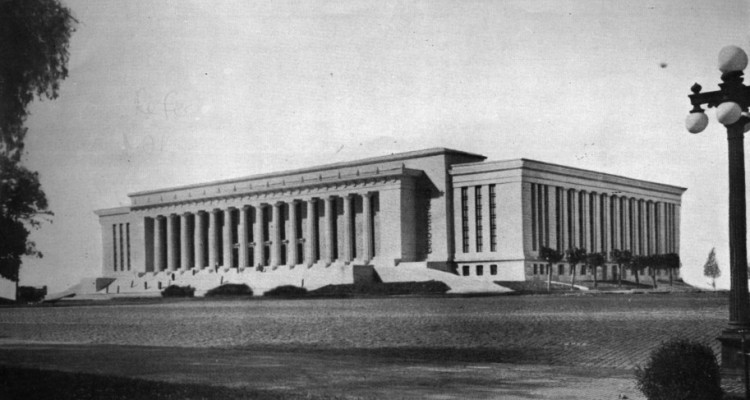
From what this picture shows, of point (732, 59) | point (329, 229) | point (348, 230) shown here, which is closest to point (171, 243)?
point (329, 229)

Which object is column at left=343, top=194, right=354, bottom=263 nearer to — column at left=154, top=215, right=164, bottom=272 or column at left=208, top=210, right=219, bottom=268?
column at left=208, top=210, right=219, bottom=268

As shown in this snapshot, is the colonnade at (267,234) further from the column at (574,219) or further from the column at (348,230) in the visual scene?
the column at (574,219)

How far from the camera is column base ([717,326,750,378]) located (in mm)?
11070

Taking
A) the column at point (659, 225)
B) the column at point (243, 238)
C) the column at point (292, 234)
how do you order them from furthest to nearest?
the column at point (659, 225), the column at point (243, 238), the column at point (292, 234)

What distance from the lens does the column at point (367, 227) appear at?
78812 mm

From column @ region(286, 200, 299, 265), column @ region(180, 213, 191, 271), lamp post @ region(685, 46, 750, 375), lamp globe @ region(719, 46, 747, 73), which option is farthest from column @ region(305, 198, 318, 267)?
lamp globe @ region(719, 46, 747, 73)

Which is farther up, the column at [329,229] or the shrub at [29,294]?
the column at [329,229]

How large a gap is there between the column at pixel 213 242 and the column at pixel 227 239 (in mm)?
1221

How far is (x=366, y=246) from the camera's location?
79000mm

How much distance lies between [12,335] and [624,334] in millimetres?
17533

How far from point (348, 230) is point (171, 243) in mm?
29796

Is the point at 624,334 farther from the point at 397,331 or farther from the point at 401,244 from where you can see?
the point at 401,244

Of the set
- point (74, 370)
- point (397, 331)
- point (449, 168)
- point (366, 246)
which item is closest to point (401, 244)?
point (366, 246)

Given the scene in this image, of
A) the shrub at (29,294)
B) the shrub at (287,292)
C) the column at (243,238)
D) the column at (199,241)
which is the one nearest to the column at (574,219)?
the shrub at (287,292)
